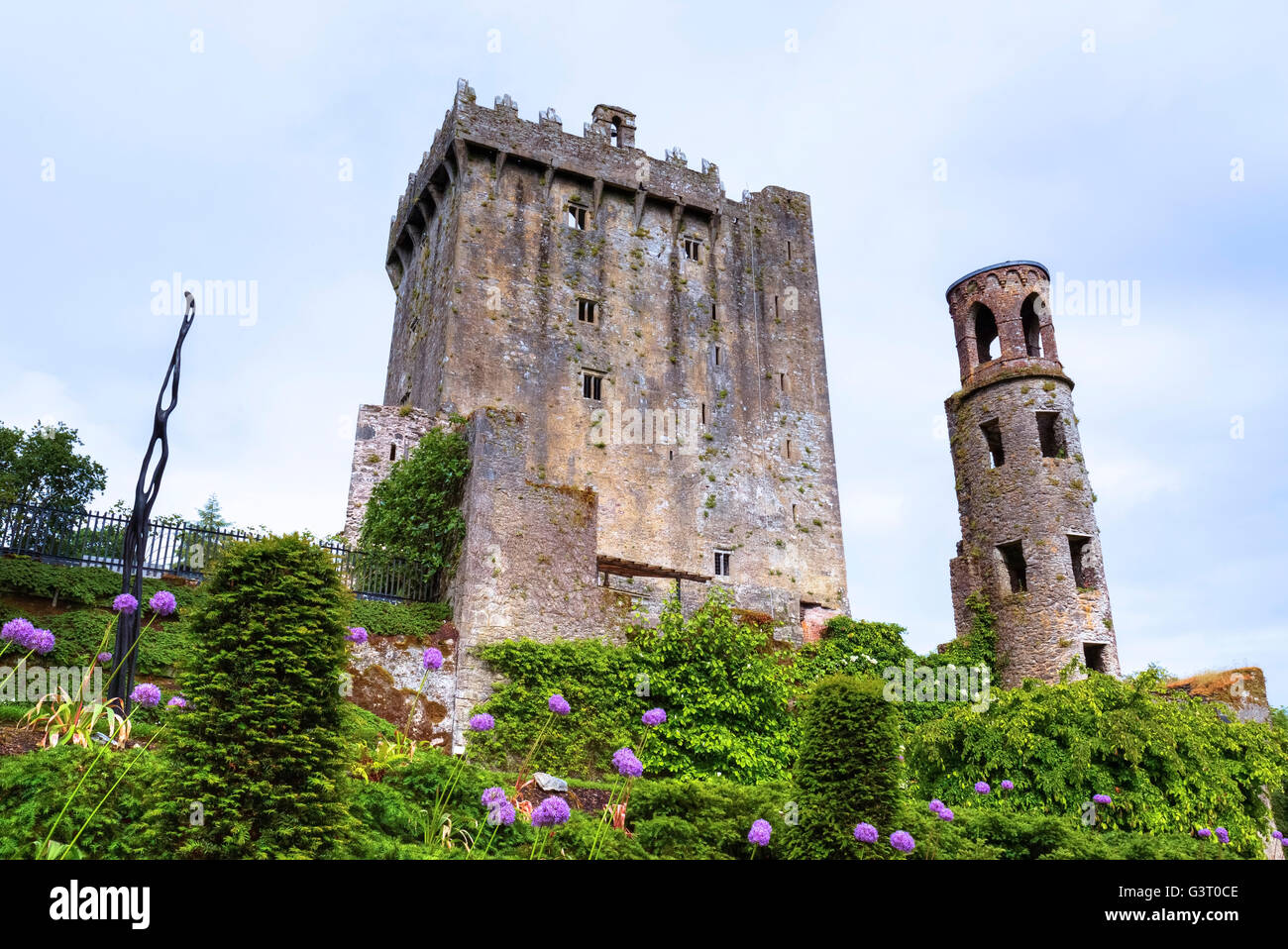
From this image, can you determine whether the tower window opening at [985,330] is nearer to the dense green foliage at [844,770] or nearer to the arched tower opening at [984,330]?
the arched tower opening at [984,330]

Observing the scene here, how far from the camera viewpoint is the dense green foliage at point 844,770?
9492mm

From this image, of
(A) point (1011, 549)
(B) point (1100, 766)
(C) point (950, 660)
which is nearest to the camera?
(B) point (1100, 766)

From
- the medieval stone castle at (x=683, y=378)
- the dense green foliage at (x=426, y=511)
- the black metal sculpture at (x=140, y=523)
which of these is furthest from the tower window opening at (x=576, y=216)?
the black metal sculpture at (x=140, y=523)

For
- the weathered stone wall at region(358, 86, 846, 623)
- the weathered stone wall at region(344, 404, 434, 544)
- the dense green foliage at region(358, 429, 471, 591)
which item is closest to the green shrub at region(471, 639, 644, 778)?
the dense green foliage at region(358, 429, 471, 591)

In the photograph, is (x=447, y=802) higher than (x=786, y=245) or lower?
lower

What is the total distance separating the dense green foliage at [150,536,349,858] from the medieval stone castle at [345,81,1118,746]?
17.4m

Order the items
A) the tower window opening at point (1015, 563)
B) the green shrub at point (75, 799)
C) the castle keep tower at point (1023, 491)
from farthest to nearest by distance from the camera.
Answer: the tower window opening at point (1015, 563) → the castle keep tower at point (1023, 491) → the green shrub at point (75, 799)

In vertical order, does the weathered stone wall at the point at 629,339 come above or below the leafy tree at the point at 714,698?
above

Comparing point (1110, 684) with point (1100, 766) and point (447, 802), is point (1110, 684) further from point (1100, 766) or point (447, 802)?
point (447, 802)

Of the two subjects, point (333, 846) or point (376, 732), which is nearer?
point (333, 846)

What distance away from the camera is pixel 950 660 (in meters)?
28.0

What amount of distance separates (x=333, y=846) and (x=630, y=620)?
12.2 meters

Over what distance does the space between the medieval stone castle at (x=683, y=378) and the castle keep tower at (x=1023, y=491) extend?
0.21ft
